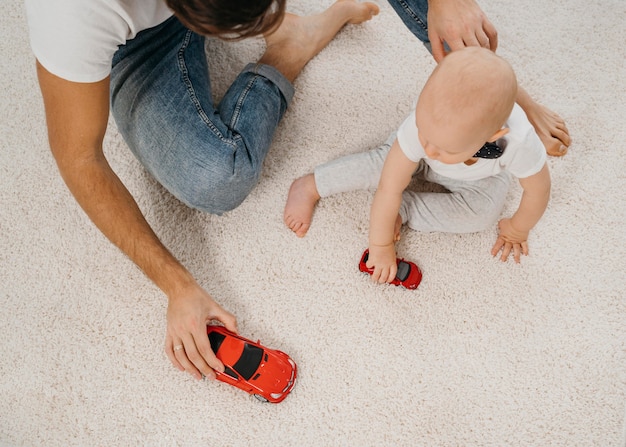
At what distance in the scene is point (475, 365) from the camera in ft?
3.60

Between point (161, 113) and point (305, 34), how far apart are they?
1.35ft

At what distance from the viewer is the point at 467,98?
2.49ft

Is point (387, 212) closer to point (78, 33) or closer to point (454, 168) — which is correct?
point (454, 168)

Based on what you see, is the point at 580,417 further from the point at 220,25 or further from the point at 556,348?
the point at 220,25

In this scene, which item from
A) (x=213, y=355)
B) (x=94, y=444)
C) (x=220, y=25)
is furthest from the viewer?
(x=94, y=444)

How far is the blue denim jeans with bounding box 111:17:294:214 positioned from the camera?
1.02m

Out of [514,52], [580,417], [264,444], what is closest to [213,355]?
[264,444]

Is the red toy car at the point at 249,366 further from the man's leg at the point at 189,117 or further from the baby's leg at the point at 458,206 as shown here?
the baby's leg at the point at 458,206

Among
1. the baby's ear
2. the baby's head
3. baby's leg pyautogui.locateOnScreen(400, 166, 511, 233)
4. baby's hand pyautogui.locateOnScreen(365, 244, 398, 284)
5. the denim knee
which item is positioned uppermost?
the baby's head

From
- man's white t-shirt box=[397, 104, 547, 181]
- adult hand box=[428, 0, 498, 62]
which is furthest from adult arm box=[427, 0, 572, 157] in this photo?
man's white t-shirt box=[397, 104, 547, 181]

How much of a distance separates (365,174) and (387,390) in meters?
0.41

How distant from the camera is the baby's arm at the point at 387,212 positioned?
98 cm

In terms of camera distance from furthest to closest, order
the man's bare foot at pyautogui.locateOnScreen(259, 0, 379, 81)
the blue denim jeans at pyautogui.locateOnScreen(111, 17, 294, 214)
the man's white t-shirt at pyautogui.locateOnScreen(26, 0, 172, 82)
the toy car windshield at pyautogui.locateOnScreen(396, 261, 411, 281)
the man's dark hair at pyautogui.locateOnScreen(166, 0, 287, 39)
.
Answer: the man's bare foot at pyautogui.locateOnScreen(259, 0, 379, 81) → the toy car windshield at pyautogui.locateOnScreen(396, 261, 411, 281) → the blue denim jeans at pyautogui.locateOnScreen(111, 17, 294, 214) → the man's white t-shirt at pyautogui.locateOnScreen(26, 0, 172, 82) → the man's dark hair at pyautogui.locateOnScreen(166, 0, 287, 39)

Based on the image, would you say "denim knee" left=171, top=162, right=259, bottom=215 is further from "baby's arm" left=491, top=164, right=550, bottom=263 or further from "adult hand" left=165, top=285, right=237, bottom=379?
"baby's arm" left=491, top=164, right=550, bottom=263
